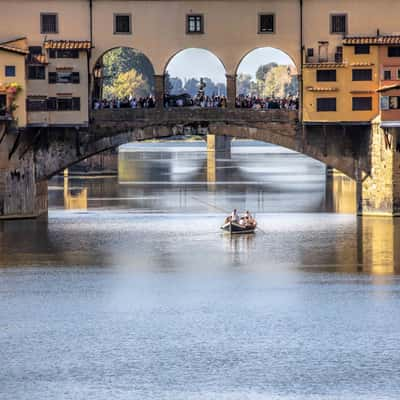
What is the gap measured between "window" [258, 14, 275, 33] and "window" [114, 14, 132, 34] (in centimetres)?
531

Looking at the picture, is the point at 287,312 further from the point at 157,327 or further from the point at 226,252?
the point at 226,252

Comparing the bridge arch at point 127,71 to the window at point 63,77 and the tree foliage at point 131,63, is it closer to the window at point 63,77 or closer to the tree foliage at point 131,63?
the tree foliage at point 131,63

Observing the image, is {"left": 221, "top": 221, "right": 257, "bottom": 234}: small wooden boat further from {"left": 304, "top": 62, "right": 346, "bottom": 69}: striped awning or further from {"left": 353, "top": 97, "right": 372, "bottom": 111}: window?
{"left": 304, "top": 62, "right": 346, "bottom": 69}: striped awning

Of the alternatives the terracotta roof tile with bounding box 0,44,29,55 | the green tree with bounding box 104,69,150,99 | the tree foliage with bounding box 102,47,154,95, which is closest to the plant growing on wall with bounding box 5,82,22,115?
the terracotta roof tile with bounding box 0,44,29,55

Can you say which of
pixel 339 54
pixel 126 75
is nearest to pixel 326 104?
pixel 339 54

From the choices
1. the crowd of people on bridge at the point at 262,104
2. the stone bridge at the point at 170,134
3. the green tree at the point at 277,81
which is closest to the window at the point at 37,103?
the stone bridge at the point at 170,134

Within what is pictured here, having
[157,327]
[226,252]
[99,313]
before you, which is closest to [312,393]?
[157,327]

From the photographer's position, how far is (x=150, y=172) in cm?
9625

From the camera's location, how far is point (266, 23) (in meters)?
58.8

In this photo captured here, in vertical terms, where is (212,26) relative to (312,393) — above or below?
above

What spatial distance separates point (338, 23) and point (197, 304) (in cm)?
2093

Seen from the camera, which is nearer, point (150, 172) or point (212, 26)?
point (212, 26)

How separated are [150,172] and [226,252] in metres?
45.5

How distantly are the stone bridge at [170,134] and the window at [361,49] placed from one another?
9.82 ft
